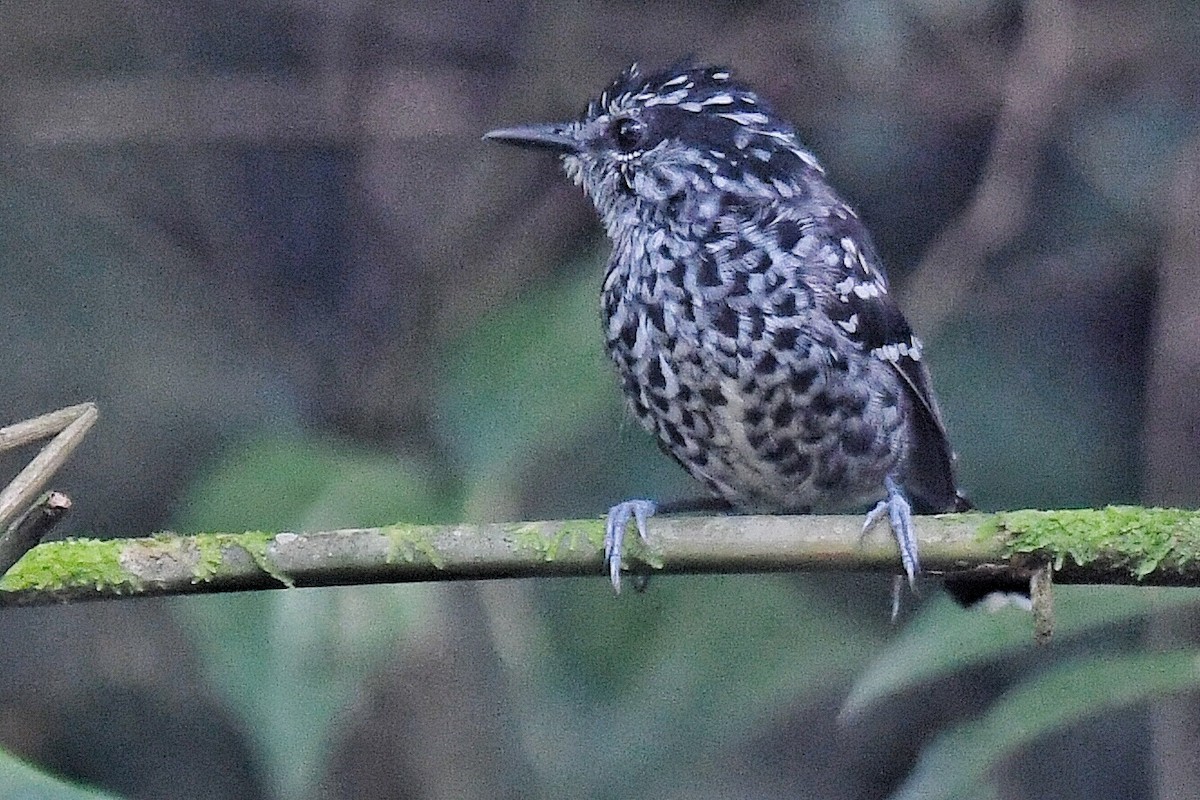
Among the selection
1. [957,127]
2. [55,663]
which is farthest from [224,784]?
[957,127]

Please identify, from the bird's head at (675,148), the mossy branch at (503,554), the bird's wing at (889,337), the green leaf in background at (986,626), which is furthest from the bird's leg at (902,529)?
the bird's head at (675,148)

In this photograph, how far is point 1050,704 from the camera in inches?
102

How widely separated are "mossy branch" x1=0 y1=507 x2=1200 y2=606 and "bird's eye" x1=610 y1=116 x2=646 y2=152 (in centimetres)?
143

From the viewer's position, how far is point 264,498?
3383mm

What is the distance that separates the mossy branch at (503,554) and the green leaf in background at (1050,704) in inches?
19.7

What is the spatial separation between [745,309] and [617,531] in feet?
2.70

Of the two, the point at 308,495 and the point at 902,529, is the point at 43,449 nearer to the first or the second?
the point at 902,529

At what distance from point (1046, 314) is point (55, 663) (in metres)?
2.96

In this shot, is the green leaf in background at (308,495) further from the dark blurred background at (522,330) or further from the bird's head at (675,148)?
the bird's head at (675,148)

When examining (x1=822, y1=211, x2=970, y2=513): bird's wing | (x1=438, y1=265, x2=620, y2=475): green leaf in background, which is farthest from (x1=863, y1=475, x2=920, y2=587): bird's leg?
(x1=438, y1=265, x2=620, y2=475): green leaf in background

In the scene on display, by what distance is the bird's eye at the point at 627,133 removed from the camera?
3.34 meters

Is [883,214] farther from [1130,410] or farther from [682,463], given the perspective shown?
[682,463]

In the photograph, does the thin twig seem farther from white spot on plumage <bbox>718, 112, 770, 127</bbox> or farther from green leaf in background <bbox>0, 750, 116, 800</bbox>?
white spot on plumage <bbox>718, 112, 770, 127</bbox>

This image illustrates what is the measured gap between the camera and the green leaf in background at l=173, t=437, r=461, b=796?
3.01 m
